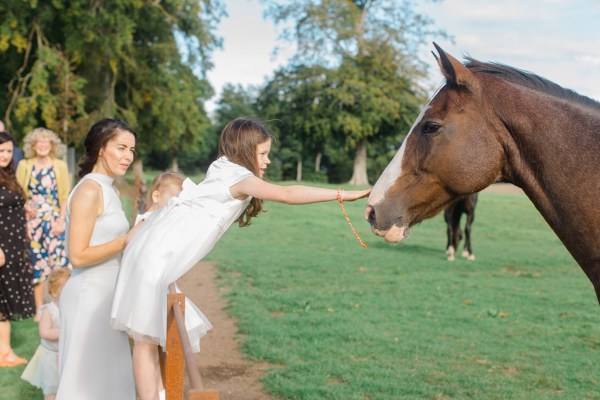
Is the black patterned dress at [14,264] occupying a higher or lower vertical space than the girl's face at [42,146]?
lower

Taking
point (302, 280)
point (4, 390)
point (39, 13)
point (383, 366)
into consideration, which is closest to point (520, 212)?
point (302, 280)

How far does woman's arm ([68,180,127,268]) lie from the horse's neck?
2096mm

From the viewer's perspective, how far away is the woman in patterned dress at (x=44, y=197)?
7.07 metres

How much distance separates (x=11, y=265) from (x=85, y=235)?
325 cm

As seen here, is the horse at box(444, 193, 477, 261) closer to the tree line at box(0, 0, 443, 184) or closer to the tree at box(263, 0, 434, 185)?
the tree line at box(0, 0, 443, 184)

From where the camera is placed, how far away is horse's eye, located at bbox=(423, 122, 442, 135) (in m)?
3.12

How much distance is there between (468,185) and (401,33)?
142ft

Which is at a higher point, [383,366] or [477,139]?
[477,139]

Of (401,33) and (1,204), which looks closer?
(1,204)

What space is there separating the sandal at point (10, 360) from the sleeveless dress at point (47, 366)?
3.69 ft

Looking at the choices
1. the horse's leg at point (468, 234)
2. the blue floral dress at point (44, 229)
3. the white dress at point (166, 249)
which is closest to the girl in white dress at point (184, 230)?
the white dress at point (166, 249)

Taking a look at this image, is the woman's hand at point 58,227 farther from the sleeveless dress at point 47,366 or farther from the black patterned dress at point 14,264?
the sleeveless dress at point 47,366

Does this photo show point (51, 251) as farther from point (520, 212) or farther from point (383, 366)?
point (520, 212)

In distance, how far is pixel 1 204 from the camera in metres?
6.29
